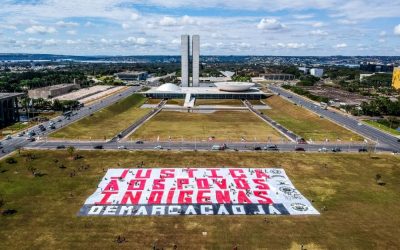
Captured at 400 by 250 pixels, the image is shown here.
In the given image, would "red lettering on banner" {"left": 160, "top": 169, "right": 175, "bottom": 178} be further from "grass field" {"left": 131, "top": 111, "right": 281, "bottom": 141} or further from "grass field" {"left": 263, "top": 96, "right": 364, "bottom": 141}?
"grass field" {"left": 263, "top": 96, "right": 364, "bottom": 141}

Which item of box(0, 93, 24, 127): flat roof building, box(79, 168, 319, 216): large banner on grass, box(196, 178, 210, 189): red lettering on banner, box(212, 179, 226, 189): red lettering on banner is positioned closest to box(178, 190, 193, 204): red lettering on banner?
box(79, 168, 319, 216): large banner on grass

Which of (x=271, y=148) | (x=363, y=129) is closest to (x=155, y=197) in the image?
(x=271, y=148)

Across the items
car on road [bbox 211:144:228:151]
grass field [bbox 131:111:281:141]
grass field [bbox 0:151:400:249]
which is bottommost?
grass field [bbox 0:151:400:249]

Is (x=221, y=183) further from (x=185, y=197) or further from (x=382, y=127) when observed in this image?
(x=382, y=127)

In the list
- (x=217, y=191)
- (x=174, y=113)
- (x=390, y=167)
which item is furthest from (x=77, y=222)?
(x=174, y=113)

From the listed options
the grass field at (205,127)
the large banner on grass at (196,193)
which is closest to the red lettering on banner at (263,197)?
the large banner on grass at (196,193)

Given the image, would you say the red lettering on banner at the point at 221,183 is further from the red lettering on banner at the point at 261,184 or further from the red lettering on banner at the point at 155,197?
the red lettering on banner at the point at 155,197
